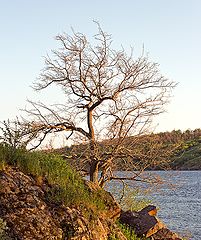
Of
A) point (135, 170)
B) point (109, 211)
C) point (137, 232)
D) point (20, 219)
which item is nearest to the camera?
point (20, 219)

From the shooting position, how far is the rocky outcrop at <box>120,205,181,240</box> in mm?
11375

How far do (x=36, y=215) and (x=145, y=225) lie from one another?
445 centimetres

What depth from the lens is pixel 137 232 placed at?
11.3 m

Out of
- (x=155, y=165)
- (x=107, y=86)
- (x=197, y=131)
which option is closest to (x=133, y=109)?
(x=107, y=86)

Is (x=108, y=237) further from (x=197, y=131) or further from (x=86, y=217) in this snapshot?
(x=197, y=131)

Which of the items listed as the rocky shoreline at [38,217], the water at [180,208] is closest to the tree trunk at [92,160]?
the water at [180,208]

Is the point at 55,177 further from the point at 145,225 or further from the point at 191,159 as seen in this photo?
the point at 191,159

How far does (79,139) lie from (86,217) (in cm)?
650

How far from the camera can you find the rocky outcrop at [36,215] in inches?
294

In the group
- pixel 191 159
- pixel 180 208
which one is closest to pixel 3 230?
pixel 180 208

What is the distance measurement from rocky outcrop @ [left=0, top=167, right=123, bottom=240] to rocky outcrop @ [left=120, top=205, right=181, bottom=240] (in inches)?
105

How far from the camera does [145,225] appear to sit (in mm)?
11539

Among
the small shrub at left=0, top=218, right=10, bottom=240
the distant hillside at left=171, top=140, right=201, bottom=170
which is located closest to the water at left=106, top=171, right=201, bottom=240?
the small shrub at left=0, top=218, right=10, bottom=240

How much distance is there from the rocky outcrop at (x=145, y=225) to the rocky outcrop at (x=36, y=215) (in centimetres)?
267
